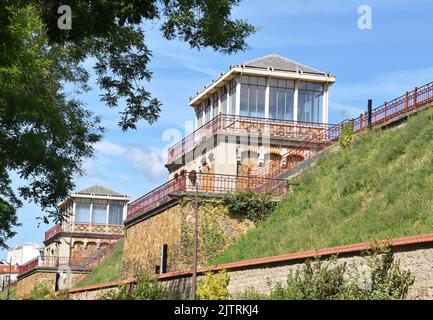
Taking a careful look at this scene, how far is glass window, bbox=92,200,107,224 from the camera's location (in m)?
63.7

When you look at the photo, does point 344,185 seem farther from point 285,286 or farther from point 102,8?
point 102,8

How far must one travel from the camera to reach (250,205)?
3053 centimetres

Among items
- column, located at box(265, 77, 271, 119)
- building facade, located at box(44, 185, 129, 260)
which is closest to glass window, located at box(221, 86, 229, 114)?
column, located at box(265, 77, 271, 119)

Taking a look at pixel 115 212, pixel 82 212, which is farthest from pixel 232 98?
pixel 115 212

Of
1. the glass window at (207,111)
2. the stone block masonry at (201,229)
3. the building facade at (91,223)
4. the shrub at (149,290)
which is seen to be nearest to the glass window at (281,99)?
the glass window at (207,111)

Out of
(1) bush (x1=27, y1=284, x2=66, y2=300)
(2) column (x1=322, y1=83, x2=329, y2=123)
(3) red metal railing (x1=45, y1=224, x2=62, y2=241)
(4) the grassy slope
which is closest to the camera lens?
(4) the grassy slope

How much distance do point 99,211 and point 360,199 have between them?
4239 centimetres

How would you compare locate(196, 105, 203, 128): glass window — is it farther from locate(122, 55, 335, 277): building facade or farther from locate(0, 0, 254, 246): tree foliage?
locate(0, 0, 254, 246): tree foliage

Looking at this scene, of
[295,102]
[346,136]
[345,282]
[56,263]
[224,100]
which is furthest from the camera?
[56,263]

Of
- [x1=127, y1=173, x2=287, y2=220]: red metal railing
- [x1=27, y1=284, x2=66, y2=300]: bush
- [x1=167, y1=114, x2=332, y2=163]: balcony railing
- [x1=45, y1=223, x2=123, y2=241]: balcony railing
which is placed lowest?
[x1=27, y1=284, x2=66, y2=300]: bush

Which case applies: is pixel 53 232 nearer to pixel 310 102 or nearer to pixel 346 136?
pixel 310 102

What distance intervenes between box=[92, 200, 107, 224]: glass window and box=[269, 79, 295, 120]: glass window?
26606 mm

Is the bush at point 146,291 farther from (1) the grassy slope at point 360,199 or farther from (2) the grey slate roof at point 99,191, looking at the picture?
(2) the grey slate roof at point 99,191

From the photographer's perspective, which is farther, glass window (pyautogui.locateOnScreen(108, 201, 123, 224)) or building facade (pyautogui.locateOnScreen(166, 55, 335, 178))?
glass window (pyautogui.locateOnScreen(108, 201, 123, 224))
